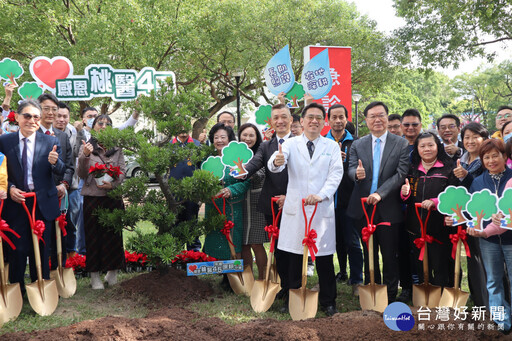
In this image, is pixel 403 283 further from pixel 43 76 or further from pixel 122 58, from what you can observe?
pixel 122 58

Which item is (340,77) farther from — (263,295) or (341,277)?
(263,295)

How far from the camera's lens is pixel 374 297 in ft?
13.0

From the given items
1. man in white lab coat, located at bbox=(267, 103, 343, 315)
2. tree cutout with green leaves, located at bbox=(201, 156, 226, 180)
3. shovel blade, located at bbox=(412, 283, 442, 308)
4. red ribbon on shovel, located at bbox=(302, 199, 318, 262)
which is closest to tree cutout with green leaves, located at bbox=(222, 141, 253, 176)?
tree cutout with green leaves, located at bbox=(201, 156, 226, 180)

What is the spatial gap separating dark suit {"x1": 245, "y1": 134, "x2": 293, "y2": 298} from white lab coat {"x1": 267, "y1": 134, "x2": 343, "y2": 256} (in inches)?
12.5

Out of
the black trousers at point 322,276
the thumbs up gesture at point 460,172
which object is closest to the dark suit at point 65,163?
the black trousers at point 322,276

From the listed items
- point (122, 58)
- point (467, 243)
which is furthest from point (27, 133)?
point (122, 58)

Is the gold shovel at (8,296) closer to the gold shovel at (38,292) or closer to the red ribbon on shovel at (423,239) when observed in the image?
the gold shovel at (38,292)

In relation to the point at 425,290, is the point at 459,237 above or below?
above

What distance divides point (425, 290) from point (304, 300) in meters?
1.09

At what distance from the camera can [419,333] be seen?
3.29m

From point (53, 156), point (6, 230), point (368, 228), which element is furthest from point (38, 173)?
point (368, 228)

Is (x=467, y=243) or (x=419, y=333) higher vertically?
(x=467, y=243)

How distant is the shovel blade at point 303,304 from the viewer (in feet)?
12.6

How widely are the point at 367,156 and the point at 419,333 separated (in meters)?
1.55
